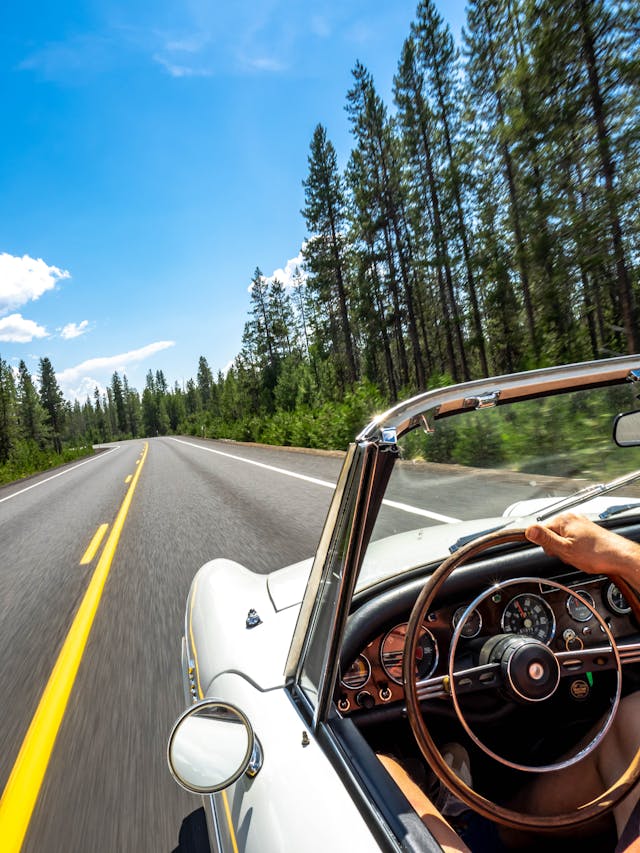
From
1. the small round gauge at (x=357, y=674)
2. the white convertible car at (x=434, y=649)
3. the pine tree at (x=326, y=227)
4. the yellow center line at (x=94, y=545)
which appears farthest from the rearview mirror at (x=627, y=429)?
the pine tree at (x=326, y=227)

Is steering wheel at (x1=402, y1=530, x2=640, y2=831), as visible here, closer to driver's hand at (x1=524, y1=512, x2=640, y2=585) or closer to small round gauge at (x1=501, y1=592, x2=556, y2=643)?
driver's hand at (x1=524, y1=512, x2=640, y2=585)

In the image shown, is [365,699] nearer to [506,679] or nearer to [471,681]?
[471,681]

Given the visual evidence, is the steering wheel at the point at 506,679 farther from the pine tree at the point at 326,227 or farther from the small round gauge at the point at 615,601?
the pine tree at the point at 326,227

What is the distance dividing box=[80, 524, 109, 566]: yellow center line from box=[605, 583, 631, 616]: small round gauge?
640cm

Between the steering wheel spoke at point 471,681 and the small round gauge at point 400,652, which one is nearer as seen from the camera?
the steering wheel spoke at point 471,681

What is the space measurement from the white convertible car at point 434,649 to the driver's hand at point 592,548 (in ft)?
0.26

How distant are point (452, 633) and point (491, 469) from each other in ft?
2.24

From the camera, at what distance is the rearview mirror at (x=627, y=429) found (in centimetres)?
178

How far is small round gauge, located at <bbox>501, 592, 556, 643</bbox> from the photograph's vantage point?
1890 mm

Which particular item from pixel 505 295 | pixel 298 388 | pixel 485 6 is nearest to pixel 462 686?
pixel 505 295

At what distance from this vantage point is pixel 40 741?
9.49 feet

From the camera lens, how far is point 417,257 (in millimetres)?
34938

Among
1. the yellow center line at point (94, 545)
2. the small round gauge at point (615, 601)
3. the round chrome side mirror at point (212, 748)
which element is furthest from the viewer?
the yellow center line at point (94, 545)

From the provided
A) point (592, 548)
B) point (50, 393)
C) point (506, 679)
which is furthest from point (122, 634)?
point (50, 393)
